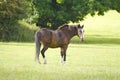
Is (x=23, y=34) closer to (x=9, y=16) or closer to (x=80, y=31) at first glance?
(x=9, y=16)

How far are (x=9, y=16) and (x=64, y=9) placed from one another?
42.2 feet

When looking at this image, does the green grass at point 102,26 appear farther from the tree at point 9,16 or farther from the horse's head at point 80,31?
the horse's head at point 80,31

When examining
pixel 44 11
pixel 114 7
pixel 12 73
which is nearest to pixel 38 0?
pixel 44 11

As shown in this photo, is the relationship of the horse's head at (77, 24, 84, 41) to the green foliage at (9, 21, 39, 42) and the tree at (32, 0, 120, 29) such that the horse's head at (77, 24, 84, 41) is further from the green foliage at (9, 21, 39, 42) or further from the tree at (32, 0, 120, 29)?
the tree at (32, 0, 120, 29)

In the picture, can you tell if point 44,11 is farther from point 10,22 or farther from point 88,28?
point 88,28

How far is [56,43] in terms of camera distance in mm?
22734

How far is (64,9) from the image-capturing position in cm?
5916

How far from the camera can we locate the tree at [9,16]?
47562mm

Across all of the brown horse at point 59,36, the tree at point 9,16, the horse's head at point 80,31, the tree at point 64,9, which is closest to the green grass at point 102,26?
the tree at point 64,9

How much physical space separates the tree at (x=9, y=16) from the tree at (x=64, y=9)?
930 cm

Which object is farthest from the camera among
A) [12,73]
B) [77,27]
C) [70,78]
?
[77,27]

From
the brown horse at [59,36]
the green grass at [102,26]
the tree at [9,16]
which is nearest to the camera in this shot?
the brown horse at [59,36]

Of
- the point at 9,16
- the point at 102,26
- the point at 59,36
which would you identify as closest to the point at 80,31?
the point at 59,36

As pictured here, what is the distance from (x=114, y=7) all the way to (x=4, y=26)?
17224 mm
